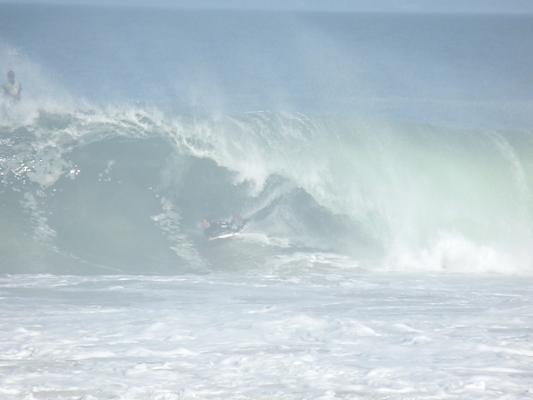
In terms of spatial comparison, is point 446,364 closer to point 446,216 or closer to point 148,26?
point 446,216

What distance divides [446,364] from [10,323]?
12.8 feet

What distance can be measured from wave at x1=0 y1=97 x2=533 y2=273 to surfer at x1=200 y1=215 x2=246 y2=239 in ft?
0.58

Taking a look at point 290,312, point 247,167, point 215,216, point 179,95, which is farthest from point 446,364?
point 179,95

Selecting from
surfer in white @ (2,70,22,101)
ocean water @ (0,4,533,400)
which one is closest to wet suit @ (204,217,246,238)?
ocean water @ (0,4,533,400)

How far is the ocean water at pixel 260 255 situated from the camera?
759 cm

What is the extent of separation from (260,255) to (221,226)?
1.33 meters

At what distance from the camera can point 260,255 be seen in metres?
13.2

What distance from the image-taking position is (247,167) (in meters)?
16.7

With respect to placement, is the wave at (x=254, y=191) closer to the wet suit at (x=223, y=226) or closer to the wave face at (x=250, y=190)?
the wave face at (x=250, y=190)

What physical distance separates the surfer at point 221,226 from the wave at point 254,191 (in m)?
0.18

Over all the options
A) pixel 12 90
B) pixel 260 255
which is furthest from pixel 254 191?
pixel 12 90

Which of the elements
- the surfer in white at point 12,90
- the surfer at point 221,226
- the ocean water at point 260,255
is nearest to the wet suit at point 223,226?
the surfer at point 221,226

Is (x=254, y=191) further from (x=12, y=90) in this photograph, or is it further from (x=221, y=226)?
(x=12, y=90)

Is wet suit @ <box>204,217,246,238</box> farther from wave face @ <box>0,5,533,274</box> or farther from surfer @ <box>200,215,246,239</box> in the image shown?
wave face @ <box>0,5,533,274</box>
